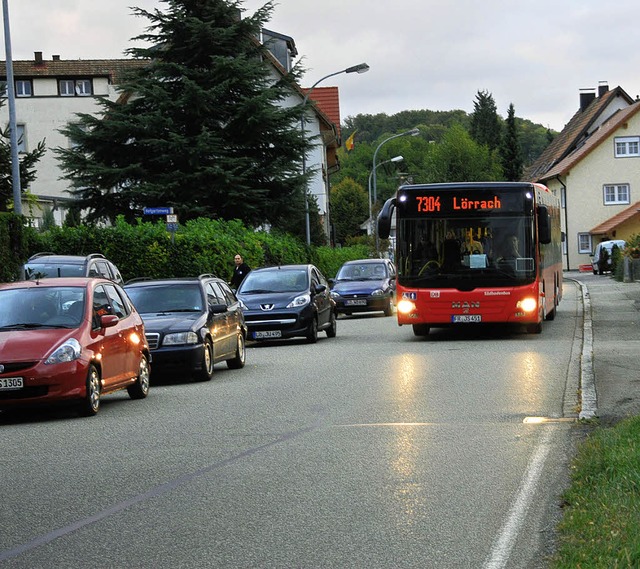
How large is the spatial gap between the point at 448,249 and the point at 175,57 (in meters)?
21.5

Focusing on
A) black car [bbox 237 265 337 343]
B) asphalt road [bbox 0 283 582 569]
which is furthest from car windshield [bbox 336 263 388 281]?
asphalt road [bbox 0 283 582 569]

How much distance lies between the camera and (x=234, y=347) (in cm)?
2023

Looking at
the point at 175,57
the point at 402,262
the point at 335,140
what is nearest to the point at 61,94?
the point at 335,140

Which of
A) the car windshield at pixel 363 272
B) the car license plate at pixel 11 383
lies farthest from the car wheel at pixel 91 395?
the car windshield at pixel 363 272

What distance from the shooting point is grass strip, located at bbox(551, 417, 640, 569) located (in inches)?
239

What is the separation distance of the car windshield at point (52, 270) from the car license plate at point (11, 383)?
404 inches

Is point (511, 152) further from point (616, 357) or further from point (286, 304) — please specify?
point (616, 357)

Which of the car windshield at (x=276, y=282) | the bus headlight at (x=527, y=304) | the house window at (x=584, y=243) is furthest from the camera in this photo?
the house window at (x=584, y=243)

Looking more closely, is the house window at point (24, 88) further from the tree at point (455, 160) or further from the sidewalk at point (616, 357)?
the tree at point (455, 160)

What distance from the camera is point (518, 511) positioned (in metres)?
7.66

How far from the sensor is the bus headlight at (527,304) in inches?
957

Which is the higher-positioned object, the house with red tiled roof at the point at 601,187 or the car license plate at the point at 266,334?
the house with red tiled roof at the point at 601,187

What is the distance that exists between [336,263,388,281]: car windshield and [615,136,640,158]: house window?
58.1 meters

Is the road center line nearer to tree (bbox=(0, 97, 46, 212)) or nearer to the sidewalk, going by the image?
the sidewalk
